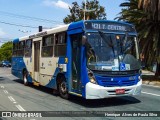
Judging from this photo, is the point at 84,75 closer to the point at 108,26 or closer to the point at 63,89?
the point at 108,26

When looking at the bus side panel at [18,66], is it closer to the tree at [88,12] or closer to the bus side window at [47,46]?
the bus side window at [47,46]

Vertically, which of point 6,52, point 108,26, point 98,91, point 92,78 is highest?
point 6,52

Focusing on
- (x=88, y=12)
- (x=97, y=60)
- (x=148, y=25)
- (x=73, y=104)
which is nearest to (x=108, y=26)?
(x=97, y=60)

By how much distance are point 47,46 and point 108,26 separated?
4.35 metres

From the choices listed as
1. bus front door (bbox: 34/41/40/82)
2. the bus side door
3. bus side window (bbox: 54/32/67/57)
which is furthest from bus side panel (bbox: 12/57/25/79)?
the bus side door

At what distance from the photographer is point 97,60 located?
11406 millimetres

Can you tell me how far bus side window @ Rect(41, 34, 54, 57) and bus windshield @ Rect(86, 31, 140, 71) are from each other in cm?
376

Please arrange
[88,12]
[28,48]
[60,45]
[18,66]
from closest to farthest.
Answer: [60,45] < [28,48] < [18,66] < [88,12]

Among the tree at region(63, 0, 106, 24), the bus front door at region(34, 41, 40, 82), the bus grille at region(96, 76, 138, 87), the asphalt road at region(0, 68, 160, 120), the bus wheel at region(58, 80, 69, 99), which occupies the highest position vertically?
the tree at region(63, 0, 106, 24)

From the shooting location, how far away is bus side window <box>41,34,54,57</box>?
15.0 meters

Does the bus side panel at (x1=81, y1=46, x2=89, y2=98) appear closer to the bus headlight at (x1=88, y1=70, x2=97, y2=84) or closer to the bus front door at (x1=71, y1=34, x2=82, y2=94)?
the bus headlight at (x1=88, y1=70, x2=97, y2=84)

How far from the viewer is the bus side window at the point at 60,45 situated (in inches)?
530

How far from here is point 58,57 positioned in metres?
14.0

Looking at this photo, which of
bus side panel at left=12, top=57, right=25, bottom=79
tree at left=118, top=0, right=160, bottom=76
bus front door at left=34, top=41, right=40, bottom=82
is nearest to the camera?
bus front door at left=34, top=41, right=40, bottom=82
